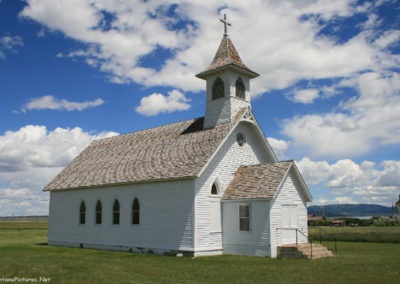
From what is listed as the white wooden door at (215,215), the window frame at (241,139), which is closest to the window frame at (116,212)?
the white wooden door at (215,215)

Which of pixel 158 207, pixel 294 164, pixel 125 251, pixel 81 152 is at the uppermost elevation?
pixel 81 152

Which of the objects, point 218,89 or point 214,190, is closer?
point 214,190

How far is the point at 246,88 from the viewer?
29.9m

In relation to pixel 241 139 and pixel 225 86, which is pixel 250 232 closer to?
pixel 241 139

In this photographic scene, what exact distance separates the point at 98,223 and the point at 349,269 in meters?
18.8

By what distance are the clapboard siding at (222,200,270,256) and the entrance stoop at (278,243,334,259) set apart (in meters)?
0.86

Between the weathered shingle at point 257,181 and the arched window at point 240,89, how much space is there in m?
5.20

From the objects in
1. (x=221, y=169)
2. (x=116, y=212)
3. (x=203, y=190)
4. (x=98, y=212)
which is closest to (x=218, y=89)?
(x=221, y=169)

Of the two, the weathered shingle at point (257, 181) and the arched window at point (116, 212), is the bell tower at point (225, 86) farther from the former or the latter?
the arched window at point (116, 212)

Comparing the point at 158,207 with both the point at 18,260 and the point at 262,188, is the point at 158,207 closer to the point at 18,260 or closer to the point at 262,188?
the point at 262,188

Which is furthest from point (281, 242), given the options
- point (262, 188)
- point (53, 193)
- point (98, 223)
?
point (53, 193)

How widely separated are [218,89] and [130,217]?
33.7 feet

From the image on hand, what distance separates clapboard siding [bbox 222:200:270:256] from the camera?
2366 centimetres

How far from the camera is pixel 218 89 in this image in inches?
1162
